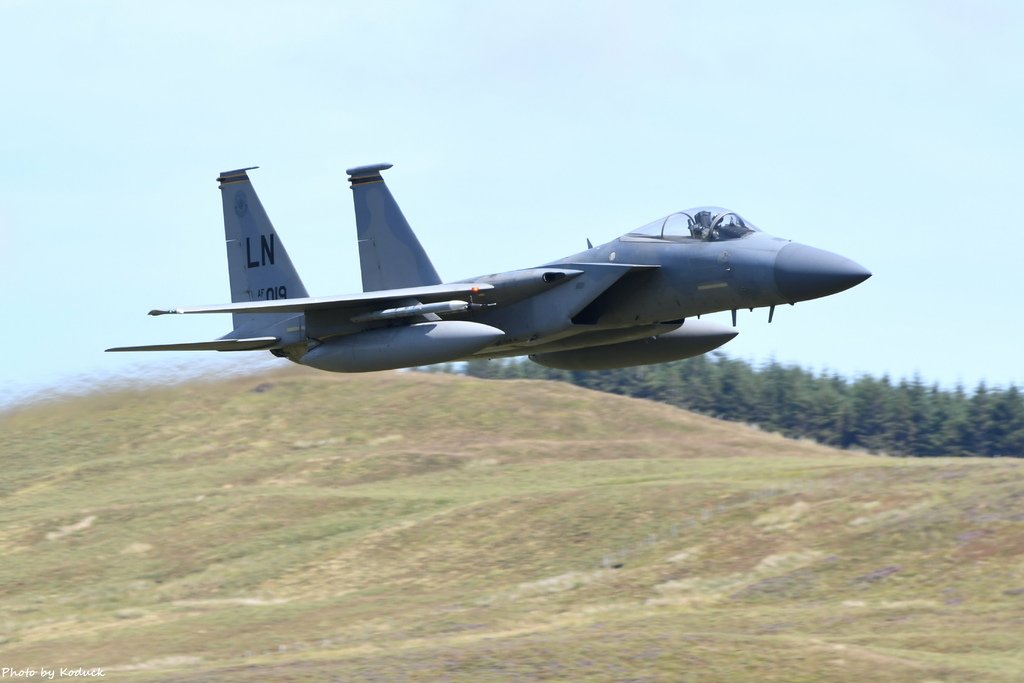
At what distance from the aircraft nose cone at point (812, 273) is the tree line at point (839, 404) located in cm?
7207

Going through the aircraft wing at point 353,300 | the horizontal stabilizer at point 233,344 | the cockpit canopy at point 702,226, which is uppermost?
the cockpit canopy at point 702,226

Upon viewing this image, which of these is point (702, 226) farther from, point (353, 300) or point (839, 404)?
point (839, 404)

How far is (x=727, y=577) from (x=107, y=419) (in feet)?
141

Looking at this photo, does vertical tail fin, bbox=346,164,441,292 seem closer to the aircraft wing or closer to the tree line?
the aircraft wing

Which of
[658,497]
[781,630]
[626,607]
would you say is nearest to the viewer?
[781,630]

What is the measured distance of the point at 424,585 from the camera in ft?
130

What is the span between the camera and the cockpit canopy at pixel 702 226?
69.8 ft

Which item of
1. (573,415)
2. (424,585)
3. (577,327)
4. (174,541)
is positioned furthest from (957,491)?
(573,415)

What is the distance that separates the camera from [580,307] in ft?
72.2

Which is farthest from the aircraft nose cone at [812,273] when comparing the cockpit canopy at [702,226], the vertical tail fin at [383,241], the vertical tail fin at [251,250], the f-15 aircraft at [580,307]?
the vertical tail fin at [251,250]

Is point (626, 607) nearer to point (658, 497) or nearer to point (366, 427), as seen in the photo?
point (658, 497)

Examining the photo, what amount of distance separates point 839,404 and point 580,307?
83.9 meters

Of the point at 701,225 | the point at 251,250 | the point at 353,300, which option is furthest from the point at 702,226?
the point at 251,250

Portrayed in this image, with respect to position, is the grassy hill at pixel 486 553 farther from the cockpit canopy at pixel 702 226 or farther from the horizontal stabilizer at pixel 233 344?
the cockpit canopy at pixel 702 226
